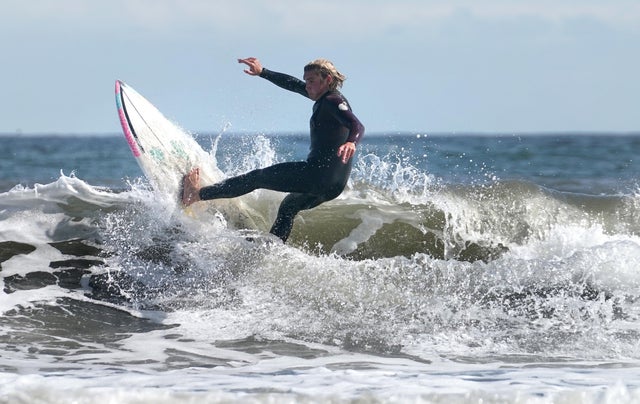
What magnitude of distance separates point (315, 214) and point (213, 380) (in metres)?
4.61

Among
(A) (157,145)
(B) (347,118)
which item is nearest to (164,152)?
(A) (157,145)

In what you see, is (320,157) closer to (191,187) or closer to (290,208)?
(290,208)

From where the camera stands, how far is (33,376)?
17.4 feet

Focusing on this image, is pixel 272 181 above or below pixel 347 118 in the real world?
below

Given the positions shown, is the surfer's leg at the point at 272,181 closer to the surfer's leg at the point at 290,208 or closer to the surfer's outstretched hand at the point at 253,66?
the surfer's leg at the point at 290,208

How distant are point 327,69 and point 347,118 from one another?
46cm

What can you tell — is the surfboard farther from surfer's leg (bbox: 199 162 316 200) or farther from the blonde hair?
the blonde hair

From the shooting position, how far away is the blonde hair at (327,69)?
24.8ft

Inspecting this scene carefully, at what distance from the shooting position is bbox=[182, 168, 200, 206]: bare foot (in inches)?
317

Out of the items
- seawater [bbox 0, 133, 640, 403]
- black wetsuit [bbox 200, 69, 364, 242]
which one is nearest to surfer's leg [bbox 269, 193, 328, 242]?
black wetsuit [bbox 200, 69, 364, 242]

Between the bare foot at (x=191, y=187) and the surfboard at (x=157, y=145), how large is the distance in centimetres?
7

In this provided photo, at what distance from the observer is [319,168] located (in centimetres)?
760

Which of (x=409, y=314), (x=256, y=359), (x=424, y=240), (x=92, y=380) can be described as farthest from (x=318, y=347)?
(x=424, y=240)

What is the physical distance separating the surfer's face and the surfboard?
151cm
